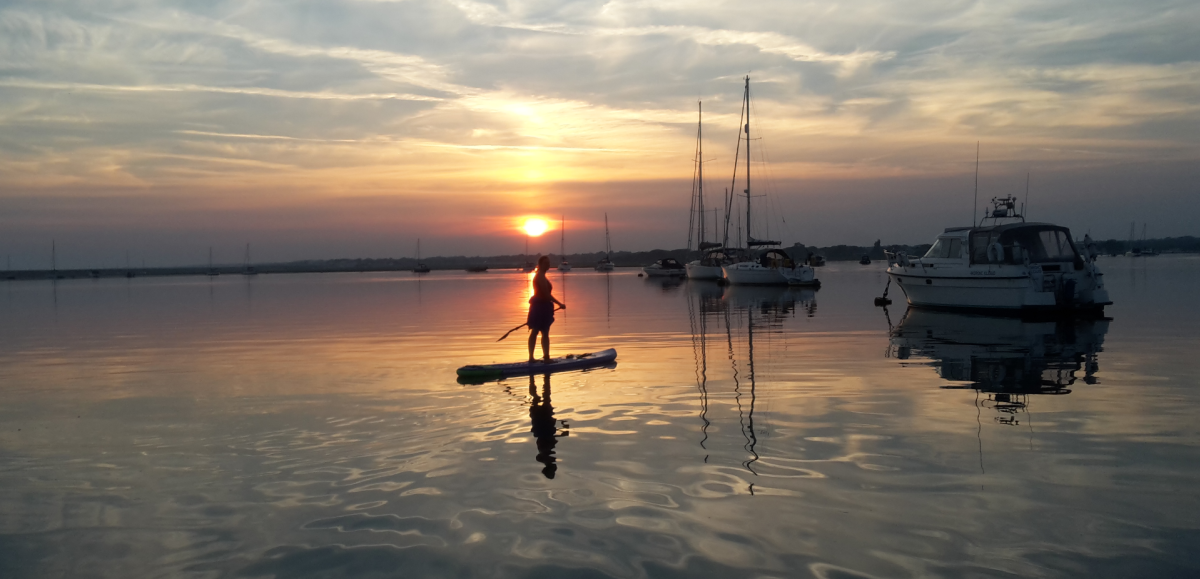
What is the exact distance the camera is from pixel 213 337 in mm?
24062

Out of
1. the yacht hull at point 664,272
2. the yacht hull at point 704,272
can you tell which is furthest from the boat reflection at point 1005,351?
the yacht hull at point 664,272

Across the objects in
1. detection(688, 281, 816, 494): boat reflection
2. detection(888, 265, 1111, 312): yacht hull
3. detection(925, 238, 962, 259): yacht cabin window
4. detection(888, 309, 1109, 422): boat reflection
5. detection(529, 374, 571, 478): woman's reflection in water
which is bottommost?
detection(529, 374, 571, 478): woman's reflection in water

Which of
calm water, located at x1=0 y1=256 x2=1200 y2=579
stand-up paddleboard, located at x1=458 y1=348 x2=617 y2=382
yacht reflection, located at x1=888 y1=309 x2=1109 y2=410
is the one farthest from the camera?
stand-up paddleboard, located at x1=458 y1=348 x2=617 y2=382

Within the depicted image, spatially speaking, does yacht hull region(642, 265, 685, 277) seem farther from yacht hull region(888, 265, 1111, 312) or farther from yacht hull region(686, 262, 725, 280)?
yacht hull region(888, 265, 1111, 312)

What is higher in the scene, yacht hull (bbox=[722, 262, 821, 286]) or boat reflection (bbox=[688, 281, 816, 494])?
yacht hull (bbox=[722, 262, 821, 286])

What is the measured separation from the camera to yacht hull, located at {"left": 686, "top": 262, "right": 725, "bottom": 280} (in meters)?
66.4

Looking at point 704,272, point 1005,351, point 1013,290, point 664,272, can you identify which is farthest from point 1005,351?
point 664,272

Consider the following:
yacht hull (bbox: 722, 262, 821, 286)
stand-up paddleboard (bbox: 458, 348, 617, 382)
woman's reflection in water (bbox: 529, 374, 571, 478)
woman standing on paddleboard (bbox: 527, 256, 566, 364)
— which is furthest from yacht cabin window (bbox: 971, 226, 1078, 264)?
yacht hull (bbox: 722, 262, 821, 286)

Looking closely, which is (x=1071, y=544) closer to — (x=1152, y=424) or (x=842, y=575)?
(x=842, y=575)

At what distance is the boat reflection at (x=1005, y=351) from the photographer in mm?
12523

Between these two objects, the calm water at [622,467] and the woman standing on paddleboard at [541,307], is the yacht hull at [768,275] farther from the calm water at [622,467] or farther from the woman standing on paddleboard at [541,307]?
the woman standing on paddleboard at [541,307]

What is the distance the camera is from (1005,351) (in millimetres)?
17062

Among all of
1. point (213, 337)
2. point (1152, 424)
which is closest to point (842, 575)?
point (1152, 424)

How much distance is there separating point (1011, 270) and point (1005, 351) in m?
9.92
